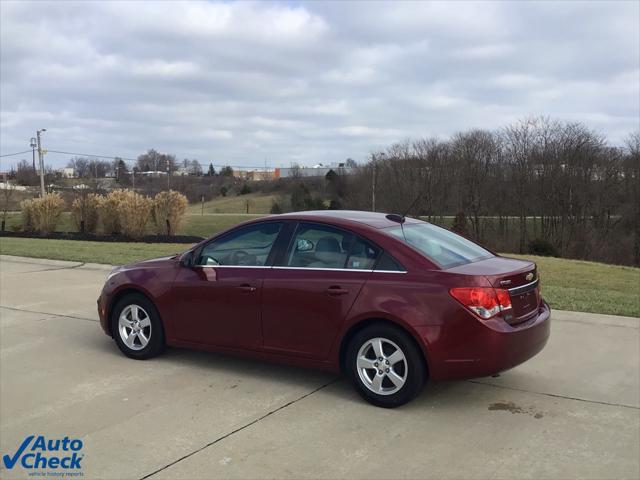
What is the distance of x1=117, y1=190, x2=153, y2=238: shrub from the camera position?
25734mm

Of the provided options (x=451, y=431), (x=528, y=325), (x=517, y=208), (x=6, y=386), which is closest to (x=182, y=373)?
(x=6, y=386)

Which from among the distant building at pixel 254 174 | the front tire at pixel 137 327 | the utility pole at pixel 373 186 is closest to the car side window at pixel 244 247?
the front tire at pixel 137 327

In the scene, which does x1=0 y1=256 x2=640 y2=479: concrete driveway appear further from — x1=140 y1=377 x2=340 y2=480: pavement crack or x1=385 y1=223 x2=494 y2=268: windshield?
x1=385 y1=223 x2=494 y2=268: windshield

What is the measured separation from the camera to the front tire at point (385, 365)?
4539mm

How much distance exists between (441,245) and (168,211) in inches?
895

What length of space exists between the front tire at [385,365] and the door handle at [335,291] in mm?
344

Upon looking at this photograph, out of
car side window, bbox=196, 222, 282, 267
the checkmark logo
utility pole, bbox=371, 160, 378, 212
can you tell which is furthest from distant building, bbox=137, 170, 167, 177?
the checkmark logo

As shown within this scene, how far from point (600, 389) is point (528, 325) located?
1168 mm

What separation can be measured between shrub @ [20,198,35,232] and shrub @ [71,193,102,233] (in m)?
1.98

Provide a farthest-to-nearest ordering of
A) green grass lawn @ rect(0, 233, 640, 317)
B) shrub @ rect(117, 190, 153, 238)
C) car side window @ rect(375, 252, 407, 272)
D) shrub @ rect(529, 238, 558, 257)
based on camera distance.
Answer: shrub @ rect(529, 238, 558, 257) < shrub @ rect(117, 190, 153, 238) < green grass lawn @ rect(0, 233, 640, 317) < car side window @ rect(375, 252, 407, 272)

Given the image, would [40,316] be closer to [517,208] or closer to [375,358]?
[375,358]

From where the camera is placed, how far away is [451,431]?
4281mm

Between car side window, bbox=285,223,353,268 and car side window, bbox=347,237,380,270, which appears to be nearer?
car side window, bbox=347,237,380,270

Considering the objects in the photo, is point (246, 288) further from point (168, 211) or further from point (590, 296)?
point (168, 211)
